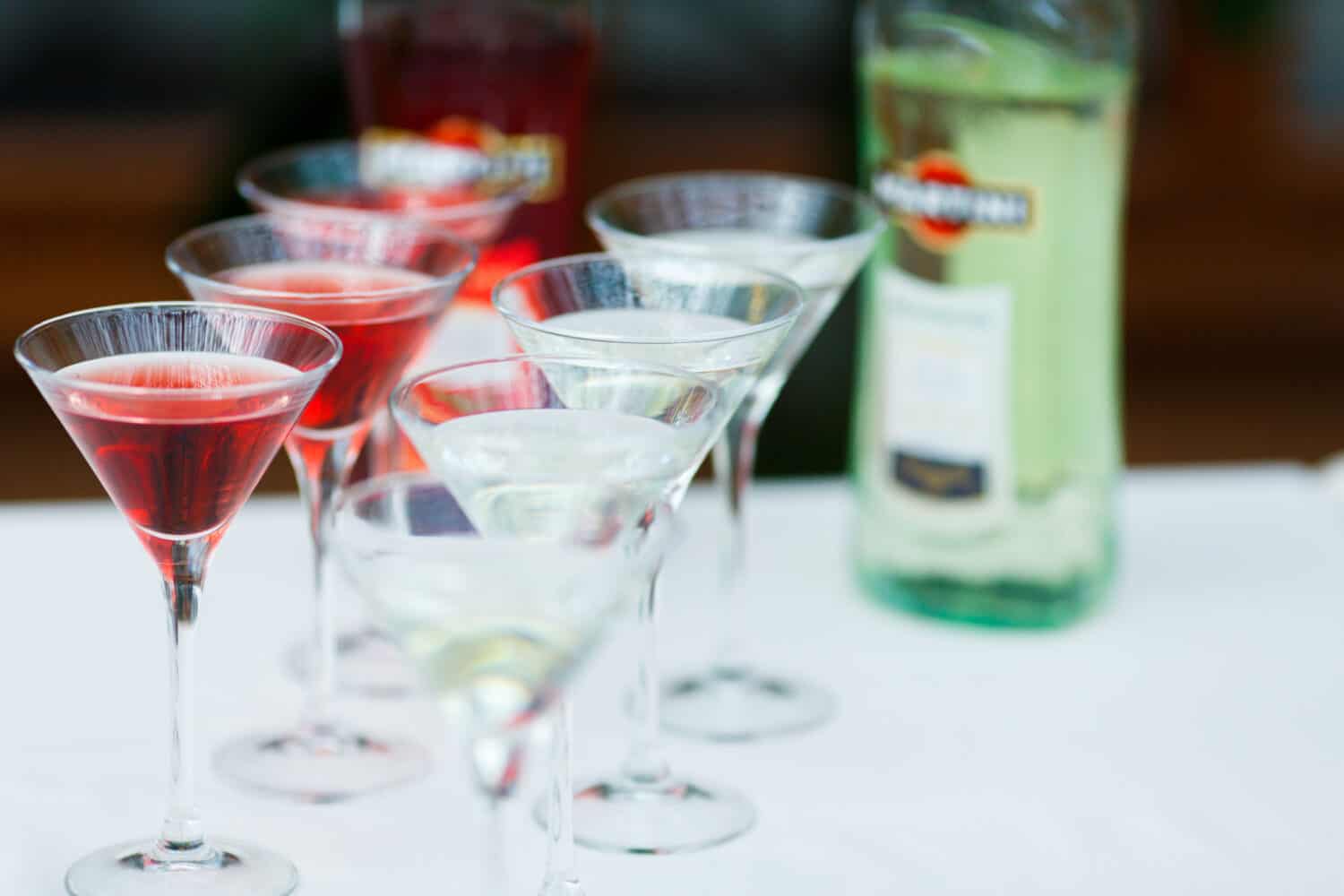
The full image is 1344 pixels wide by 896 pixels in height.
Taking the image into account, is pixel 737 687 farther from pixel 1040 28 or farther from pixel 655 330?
pixel 1040 28

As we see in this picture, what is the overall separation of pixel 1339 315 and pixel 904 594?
2.10 m

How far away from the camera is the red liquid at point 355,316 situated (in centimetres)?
88

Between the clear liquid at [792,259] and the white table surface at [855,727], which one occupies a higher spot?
the clear liquid at [792,259]

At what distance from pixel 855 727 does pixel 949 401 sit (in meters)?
0.22

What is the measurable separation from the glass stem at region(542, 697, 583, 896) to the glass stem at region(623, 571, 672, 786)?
11 centimetres

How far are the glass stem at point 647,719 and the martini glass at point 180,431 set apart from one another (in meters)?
0.18

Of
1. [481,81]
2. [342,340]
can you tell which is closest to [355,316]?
[342,340]

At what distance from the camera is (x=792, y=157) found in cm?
286

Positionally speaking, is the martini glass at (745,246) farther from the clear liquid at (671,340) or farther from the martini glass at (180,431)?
the martini glass at (180,431)

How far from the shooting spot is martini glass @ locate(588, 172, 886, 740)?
39.3 inches

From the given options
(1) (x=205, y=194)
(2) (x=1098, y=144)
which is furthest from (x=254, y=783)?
(1) (x=205, y=194)

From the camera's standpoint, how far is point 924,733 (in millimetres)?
997

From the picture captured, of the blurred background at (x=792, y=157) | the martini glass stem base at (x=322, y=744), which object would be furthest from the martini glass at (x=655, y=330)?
the blurred background at (x=792, y=157)

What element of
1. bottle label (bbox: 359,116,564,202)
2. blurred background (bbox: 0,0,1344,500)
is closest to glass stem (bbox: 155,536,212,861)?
bottle label (bbox: 359,116,564,202)
